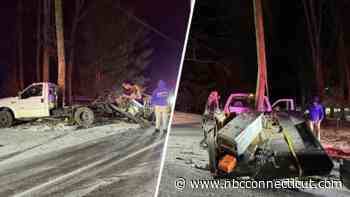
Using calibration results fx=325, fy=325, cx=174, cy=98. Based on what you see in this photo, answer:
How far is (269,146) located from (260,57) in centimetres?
65

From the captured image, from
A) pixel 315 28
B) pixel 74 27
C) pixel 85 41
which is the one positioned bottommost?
pixel 315 28

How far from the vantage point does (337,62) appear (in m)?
2.49

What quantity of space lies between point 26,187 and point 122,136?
268cm

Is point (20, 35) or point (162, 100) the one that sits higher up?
point (20, 35)

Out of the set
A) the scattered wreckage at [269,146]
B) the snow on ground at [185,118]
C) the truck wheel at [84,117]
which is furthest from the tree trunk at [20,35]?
the scattered wreckage at [269,146]

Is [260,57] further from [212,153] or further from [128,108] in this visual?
[128,108]

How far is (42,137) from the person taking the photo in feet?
19.9

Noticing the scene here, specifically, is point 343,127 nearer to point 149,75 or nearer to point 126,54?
point 149,75

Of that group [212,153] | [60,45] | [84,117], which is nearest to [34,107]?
[84,117]

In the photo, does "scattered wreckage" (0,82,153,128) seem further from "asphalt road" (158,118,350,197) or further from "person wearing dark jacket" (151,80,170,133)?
"asphalt road" (158,118,350,197)

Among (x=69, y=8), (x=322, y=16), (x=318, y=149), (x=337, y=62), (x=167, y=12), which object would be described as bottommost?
(x=318, y=149)

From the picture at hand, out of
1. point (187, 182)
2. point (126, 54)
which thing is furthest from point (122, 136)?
point (126, 54)

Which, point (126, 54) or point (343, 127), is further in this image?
point (126, 54)

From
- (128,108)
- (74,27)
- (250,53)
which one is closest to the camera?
(250,53)
